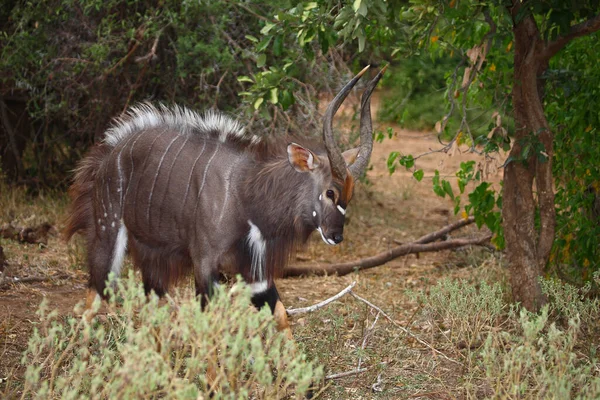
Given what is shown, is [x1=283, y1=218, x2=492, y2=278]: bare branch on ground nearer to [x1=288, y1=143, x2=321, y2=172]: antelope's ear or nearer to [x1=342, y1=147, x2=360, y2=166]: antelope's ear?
[x1=342, y1=147, x2=360, y2=166]: antelope's ear

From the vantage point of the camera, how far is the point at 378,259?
21.6 feet

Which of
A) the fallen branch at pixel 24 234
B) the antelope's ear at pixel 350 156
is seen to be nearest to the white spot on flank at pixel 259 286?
the antelope's ear at pixel 350 156

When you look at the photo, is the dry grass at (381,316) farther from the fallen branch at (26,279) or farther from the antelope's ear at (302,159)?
the antelope's ear at (302,159)

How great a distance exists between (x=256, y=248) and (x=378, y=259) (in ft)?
8.41

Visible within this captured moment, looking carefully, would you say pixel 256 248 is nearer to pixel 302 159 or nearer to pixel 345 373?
pixel 302 159

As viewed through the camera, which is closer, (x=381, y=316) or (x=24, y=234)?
(x=381, y=316)

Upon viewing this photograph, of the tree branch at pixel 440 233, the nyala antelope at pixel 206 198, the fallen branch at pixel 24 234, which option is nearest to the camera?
the nyala antelope at pixel 206 198

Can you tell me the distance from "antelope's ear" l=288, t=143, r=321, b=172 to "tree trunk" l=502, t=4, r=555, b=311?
1.36 metres

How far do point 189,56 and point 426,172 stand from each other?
188 inches

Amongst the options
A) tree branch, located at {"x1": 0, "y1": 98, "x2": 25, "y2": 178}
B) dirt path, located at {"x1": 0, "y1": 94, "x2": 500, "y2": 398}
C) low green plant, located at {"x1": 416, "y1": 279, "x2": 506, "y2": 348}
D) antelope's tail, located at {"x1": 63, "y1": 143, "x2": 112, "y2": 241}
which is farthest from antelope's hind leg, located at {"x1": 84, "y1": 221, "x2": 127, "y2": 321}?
tree branch, located at {"x1": 0, "y1": 98, "x2": 25, "y2": 178}

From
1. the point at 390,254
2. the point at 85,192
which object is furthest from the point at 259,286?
the point at 390,254

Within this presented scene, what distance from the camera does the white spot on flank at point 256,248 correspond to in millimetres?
4137

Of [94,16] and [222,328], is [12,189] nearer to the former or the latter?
[94,16]

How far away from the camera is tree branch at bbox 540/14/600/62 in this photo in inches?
174
